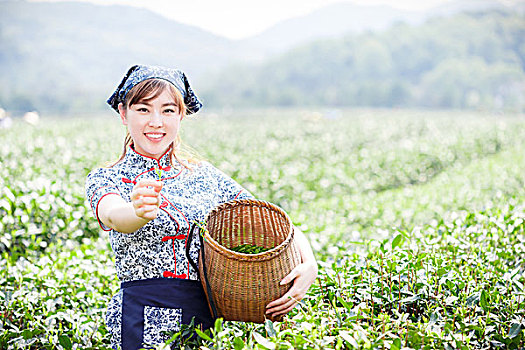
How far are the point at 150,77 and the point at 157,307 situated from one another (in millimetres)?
910

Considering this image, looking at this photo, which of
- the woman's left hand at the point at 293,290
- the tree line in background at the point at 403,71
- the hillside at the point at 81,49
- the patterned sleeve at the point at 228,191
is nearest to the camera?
the woman's left hand at the point at 293,290

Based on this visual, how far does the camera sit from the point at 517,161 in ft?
23.4

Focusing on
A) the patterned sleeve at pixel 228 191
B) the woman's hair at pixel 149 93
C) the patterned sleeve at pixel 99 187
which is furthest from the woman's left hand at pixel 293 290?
the woman's hair at pixel 149 93

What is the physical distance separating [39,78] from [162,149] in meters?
51.3

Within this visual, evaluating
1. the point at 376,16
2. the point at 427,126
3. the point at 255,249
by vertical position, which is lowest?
the point at 427,126

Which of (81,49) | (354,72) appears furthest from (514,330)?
(81,49)

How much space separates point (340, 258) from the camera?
290cm

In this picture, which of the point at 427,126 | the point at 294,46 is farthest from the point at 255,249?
the point at 294,46

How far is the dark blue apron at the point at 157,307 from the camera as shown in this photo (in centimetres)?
180

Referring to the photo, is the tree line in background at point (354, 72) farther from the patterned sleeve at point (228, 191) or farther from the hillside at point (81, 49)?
the patterned sleeve at point (228, 191)

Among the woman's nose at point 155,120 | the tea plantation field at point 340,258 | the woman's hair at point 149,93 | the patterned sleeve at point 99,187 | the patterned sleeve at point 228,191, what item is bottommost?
the tea plantation field at point 340,258

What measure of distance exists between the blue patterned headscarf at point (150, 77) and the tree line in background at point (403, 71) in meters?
43.8

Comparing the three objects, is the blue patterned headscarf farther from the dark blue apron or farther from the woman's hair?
the dark blue apron

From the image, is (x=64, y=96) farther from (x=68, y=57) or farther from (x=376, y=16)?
(x=376, y=16)
